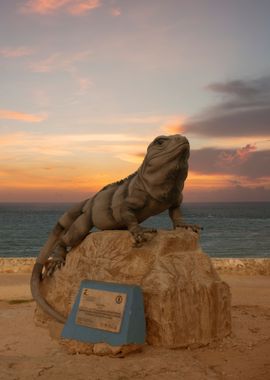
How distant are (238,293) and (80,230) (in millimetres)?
5295

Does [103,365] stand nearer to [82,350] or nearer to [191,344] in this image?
[82,350]

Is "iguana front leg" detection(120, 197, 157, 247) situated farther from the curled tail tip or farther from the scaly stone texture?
the curled tail tip

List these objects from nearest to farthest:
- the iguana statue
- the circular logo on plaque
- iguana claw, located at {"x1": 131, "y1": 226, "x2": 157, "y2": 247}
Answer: the circular logo on plaque < iguana claw, located at {"x1": 131, "y1": 226, "x2": 157, "y2": 247} < the iguana statue

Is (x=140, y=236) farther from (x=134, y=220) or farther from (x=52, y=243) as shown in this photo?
(x=52, y=243)

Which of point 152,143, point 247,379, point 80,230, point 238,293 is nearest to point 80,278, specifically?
point 80,230

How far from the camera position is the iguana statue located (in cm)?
685

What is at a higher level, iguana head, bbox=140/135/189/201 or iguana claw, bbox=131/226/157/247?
iguana head, bbox=140/135/189/201

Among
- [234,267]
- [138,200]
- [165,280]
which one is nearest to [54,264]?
[138,200]

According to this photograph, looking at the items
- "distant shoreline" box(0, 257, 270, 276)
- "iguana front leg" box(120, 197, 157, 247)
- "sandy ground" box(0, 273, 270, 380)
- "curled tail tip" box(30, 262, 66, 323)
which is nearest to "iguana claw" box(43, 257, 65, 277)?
"curled tail tip" box(30, 262, 66, 323)

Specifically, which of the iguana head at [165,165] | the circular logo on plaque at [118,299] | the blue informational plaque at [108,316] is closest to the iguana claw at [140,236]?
the iguana head at [165,165]

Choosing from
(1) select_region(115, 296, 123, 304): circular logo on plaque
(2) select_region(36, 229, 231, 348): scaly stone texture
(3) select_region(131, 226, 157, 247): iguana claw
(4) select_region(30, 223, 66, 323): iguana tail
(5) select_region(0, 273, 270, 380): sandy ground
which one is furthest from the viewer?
(4) select_region(30, 223, 66, 323): iguana tail

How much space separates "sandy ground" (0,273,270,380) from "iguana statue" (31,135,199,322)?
2.43 ft

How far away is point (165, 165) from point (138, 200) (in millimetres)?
693

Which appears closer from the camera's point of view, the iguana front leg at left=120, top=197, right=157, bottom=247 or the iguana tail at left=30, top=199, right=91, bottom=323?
the iguana front leg at left=120, top=197, right=157, bottom=247
